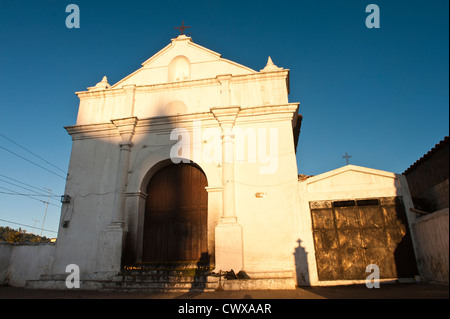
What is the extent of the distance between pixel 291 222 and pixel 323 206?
48.9 inches

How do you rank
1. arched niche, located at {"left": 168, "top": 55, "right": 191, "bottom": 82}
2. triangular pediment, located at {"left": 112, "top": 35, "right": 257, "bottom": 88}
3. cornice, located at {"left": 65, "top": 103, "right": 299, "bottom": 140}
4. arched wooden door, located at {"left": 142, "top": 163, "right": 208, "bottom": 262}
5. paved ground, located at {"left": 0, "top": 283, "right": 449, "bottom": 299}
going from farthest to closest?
arched niche, located at {"left": 168, "top": 55, "right": 191, "bottom": 82} → triangular pediment, located at {"left": 112, "top": 35, "right": 257, "bottom": 88} → cornice, located at {"left": 65, "top": 103, "right": 299, "bottom": 140} → arched wooden door, located at {"left": 142, "top": 163, "right": 208, "bottom": 262} → paved ground, located at {"left": 0, "top": 283, "right": 449, "bottom": 299}

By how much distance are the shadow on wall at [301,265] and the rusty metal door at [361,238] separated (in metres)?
0.42

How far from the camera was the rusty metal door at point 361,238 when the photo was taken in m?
8.72

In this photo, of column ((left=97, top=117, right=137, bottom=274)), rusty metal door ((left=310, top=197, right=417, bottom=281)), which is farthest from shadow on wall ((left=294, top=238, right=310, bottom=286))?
column ((left=97, top=117, right=137, bottom=274))

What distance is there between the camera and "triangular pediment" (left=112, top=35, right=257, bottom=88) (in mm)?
12336

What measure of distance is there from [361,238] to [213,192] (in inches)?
198

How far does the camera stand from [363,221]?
30.3 ft

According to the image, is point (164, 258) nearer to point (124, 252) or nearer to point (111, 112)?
point (124, 252)

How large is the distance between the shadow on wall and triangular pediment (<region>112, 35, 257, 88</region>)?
7549 mm

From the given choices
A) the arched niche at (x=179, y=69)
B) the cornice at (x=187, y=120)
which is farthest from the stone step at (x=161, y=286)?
the arched niche at (x=179, y=69)

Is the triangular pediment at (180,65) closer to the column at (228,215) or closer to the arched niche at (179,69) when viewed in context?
the arched niche at (179,69)

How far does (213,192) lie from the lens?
1027 centimetres

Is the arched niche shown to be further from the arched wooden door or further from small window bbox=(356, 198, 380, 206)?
small window bbox=(356, 198, 380, 206)

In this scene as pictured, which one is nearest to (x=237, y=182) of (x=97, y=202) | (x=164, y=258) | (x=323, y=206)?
(x=323, y=206)
